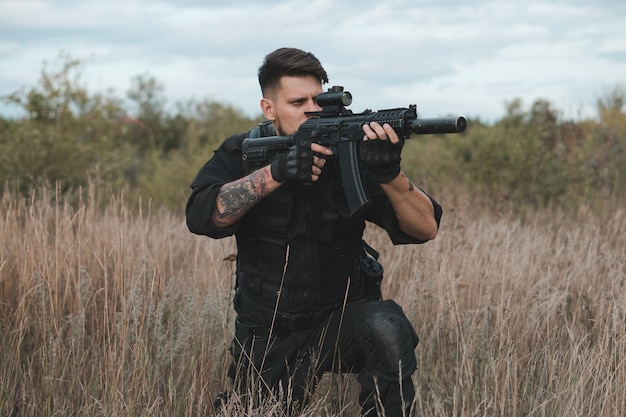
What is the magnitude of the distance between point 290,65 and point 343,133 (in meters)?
0.47

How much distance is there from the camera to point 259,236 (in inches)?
127

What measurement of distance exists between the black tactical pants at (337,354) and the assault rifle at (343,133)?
47 cm

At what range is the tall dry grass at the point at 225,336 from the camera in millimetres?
3096

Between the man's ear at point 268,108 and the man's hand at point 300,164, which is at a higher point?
the man's ear at point 268,108

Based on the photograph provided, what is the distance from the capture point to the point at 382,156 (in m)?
2.78

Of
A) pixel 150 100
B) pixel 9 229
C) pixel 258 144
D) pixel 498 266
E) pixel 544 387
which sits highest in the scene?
pixel 150 100

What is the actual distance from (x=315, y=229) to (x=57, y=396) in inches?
55.3

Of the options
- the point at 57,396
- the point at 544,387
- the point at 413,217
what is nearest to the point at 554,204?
the point at 544,387

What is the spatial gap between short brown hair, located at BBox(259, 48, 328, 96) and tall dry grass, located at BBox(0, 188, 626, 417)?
0.99 metres

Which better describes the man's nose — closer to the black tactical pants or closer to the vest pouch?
the vest pouch

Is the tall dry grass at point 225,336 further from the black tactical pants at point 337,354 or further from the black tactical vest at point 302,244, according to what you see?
the black tactical vest at point 302,244

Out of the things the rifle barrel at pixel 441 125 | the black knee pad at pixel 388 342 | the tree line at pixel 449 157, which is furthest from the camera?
the tree line at pixel 449 157

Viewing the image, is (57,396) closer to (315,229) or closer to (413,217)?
(315,229)

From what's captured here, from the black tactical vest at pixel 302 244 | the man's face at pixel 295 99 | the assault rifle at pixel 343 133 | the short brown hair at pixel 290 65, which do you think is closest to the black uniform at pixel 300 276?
the black tactical vest at pixel 302 244
